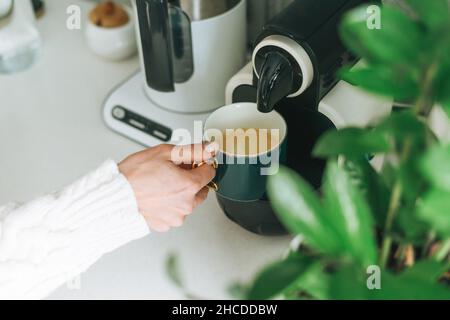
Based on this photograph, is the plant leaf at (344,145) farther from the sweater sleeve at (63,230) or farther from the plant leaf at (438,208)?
the sweater sleeve at (63,230)

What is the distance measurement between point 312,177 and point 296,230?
378 millimetres

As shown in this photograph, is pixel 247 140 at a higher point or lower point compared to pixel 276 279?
lower

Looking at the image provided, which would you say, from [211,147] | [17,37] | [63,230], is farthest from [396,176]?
[17,37]

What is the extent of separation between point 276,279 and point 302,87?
41 cm

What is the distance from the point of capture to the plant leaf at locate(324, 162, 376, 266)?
1.09ft

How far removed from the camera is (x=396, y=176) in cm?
35

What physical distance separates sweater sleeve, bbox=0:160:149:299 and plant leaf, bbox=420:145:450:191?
458 mm

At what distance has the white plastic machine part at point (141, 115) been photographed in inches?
35.9

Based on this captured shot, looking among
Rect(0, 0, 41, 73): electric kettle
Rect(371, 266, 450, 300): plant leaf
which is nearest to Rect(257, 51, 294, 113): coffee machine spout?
Rect(371, 266, 450, 300): plant leaf

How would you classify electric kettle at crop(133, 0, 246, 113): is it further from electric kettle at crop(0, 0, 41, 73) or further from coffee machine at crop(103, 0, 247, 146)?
electric kettle at crop(0, 0, 41, 73)

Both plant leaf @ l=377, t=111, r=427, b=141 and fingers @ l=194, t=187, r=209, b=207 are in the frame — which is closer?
plant leaf @ l=377, t=111, r=427, b=141

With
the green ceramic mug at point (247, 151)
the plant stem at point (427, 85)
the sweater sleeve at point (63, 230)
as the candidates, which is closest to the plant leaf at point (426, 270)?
the plant stem at point (427, 85)

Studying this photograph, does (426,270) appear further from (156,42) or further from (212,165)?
(156,42)
